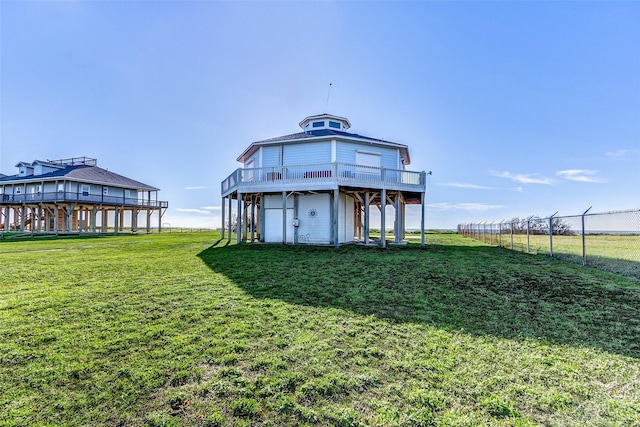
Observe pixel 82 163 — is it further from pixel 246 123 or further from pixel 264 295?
pixel 264 295

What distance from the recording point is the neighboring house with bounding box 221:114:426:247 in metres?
14.6

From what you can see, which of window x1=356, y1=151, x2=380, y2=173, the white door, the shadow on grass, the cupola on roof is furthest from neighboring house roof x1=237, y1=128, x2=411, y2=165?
the shadow on grass

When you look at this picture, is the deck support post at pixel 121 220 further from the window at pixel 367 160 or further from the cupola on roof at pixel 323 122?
the window at pixel 367 160

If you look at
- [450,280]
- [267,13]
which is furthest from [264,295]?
[267,13]

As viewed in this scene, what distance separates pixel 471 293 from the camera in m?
6.39

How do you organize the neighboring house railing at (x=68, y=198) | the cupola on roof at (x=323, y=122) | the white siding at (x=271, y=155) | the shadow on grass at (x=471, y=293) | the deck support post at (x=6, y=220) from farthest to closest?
1. the deck support post at (x=6, y=220)
2. the neighboring house railing at (x=68, y=198)
3. the cupola on roof at (x=323, y=122)
4. the white siding at (x=271, y=155)
5. the shadow on grass at (x=471, y=293)

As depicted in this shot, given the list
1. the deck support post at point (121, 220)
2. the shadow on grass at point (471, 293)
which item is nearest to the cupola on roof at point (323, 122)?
the shadow on grass at point (471, 293)

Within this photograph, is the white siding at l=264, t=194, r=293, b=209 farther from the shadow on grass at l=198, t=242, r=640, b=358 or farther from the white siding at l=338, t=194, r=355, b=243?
the shadow on grass at l=198, t=242, r=640, b=358

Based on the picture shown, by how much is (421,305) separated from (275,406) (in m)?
3.68

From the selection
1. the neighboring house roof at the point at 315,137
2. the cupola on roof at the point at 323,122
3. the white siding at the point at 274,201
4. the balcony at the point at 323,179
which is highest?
the cupola on roof at the point at 323,122

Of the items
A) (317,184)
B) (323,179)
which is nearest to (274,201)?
(317,184)

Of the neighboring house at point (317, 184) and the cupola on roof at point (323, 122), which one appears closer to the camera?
the neighboring house at point (317, 184)

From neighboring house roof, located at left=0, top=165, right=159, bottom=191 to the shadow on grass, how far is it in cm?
2918

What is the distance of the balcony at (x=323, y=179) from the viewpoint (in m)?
14.0
